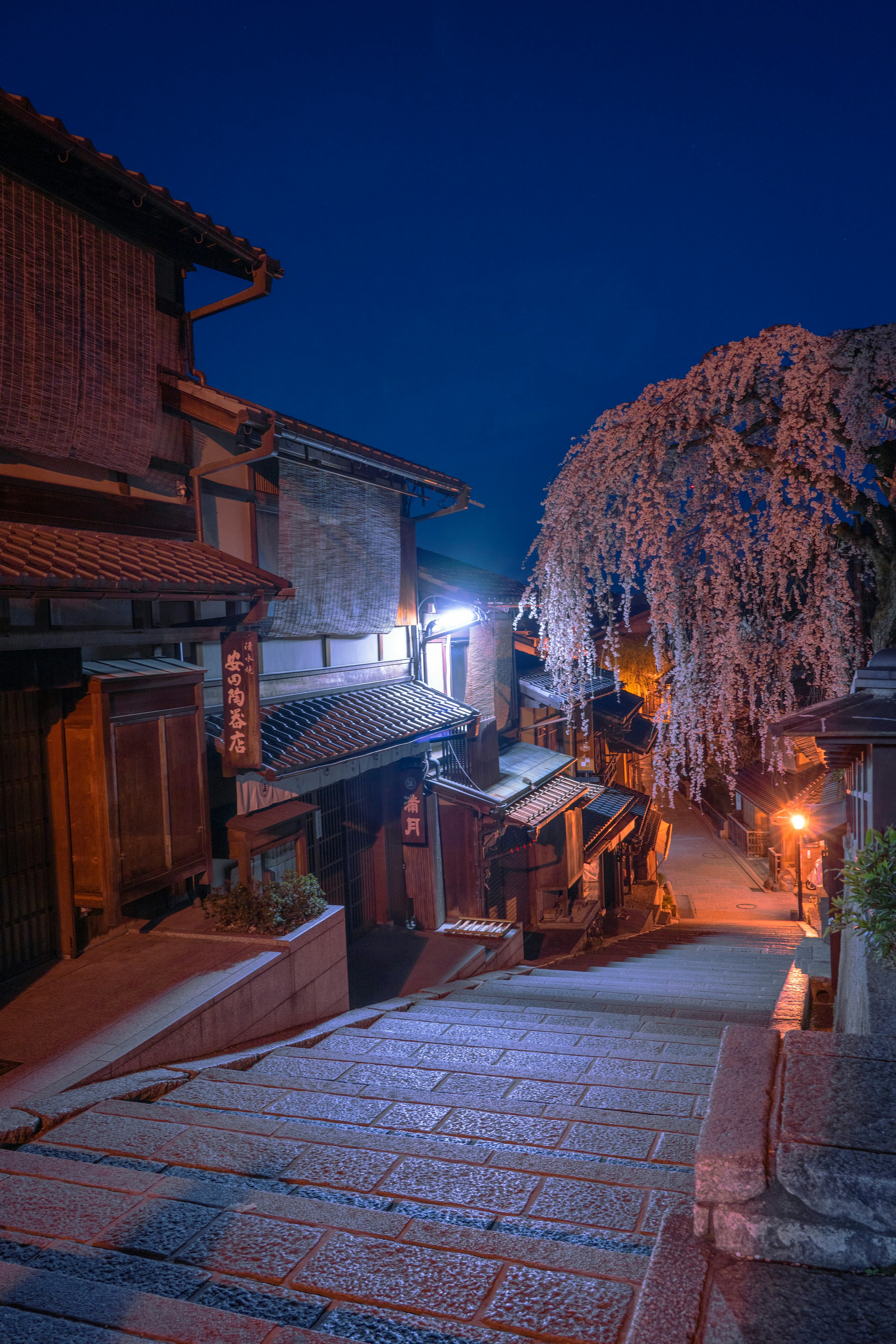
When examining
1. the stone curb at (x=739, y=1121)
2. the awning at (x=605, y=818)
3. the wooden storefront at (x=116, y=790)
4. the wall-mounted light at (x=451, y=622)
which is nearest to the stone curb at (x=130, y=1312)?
the stone curb at (x=739, y=1121)

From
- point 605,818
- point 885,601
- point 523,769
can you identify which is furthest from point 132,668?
point 605,818

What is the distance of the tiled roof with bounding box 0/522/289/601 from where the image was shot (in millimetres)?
6668

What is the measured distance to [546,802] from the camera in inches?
803

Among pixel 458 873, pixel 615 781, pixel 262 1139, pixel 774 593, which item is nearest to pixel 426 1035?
pixel 262 1139

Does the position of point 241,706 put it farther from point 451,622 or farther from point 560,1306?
point 451,622

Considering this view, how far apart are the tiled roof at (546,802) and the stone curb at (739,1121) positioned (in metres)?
14.1

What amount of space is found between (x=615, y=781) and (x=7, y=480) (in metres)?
32.4

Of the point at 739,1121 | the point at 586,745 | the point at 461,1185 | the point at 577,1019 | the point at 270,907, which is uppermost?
the point at 739,1121

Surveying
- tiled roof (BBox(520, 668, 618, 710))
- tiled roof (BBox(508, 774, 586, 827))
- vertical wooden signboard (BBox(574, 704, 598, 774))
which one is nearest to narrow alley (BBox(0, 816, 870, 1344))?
tiled roof (BBox(508, 774, 586, 827))

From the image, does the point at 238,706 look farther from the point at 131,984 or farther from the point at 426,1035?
the point at 426,1035

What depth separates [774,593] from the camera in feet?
25.9

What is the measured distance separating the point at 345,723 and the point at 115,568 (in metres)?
6.10

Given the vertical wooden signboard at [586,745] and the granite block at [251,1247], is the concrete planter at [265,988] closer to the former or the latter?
the granite block at [251,1247]

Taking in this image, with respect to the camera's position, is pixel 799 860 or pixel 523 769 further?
pixel 799 860
